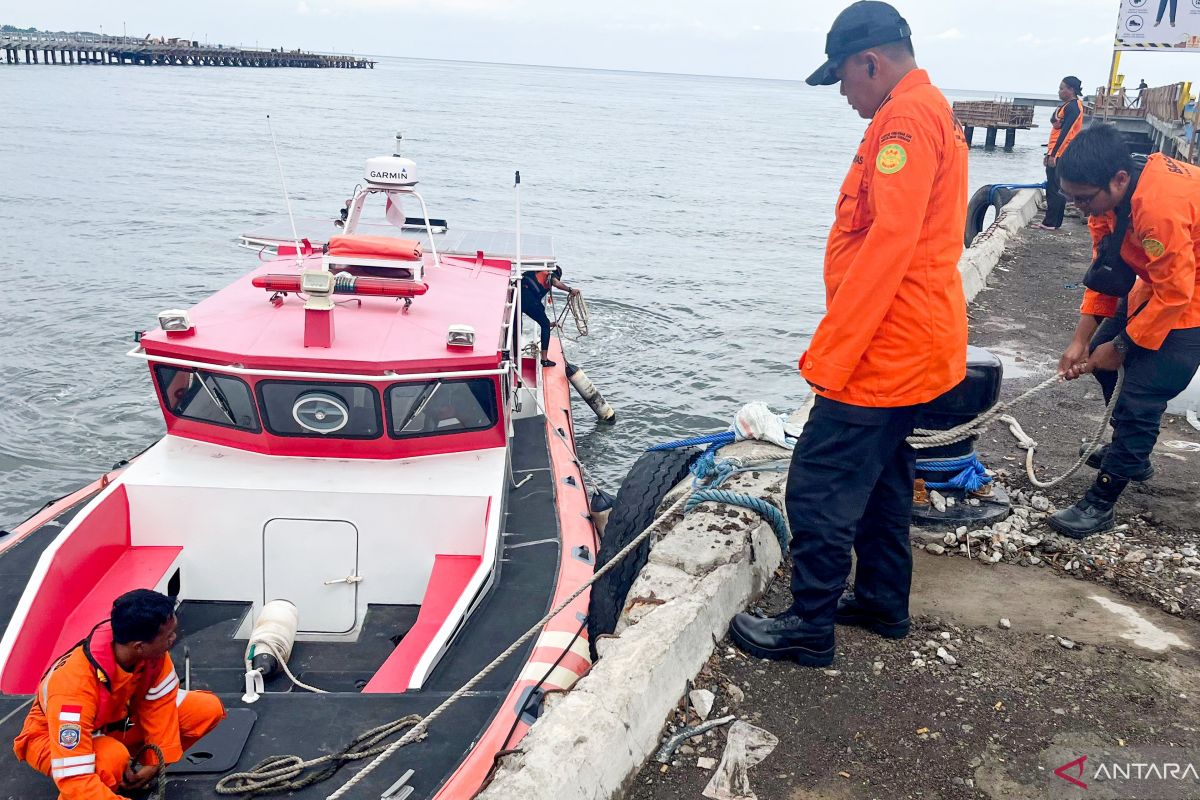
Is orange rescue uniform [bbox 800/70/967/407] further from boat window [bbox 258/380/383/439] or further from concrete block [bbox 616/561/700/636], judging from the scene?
boat window [bbox 258/380/383/439]

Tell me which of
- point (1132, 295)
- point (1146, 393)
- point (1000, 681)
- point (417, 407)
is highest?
point (1132, 295)

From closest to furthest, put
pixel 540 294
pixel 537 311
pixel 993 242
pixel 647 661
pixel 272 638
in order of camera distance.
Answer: pixel 647 661
pixel 272 638
pixel 540 294
pixel 537 311
pixel 993 242

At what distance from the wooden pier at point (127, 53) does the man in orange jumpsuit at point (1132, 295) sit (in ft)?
352

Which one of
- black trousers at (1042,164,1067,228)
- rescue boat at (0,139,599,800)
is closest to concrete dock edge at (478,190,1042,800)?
rescue boat at (0,139,599,800)

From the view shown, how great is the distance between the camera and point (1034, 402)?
6258 mm

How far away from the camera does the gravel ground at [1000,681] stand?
272 cm

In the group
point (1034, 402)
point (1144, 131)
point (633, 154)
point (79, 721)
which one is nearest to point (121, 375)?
point (79, 721)

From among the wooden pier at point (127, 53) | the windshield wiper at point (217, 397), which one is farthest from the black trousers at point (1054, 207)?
the wooden pier at point (127, 53)

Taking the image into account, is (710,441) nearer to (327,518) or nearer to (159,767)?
(327,518)

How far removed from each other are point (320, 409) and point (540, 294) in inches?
172

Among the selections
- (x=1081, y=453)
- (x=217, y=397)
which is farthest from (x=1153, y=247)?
(x=217, y=397)

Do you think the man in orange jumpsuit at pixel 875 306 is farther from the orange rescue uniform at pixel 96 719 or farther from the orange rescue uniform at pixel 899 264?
the orange rescue uniform at pixel 96 719

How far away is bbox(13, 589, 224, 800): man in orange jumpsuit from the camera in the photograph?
10.6ft

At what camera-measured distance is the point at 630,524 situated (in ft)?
16.3
